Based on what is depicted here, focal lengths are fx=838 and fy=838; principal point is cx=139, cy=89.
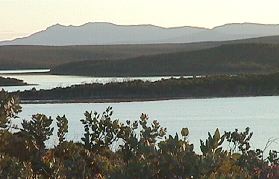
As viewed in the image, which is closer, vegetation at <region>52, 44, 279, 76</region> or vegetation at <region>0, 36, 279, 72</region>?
vegetation at <region>52, 44, 279, 76</region>

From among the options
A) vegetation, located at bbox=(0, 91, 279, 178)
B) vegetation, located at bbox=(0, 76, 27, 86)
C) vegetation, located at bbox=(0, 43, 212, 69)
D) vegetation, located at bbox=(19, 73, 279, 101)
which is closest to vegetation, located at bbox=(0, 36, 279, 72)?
vegetation, located at bbox=(0, 43, 212, 69)

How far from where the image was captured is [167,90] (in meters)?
65.7

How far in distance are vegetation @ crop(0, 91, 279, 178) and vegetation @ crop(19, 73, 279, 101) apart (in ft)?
181

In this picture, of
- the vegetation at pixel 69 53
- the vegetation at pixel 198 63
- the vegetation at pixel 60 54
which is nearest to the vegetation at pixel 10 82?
the vegetation at pixel 198 63

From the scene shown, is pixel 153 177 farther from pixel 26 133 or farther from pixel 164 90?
pixel 164 90

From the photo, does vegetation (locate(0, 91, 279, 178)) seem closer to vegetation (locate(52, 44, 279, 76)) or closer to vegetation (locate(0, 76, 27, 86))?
vegetation (locate(0, 76, 27, 86))

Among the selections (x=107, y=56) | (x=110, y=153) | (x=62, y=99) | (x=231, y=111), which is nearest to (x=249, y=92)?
(x=62, y=99)

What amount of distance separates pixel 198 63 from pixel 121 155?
9147cm

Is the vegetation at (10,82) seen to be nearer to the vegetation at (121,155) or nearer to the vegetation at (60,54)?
the vegetation at (60,54)

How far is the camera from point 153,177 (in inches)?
205

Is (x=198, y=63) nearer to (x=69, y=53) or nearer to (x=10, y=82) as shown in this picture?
(x=10, y=82)

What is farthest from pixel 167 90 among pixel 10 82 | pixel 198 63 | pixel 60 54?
pixel 60 54

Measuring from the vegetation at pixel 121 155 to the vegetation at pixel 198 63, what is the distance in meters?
84.3

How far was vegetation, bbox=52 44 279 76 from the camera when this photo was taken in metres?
96.1
